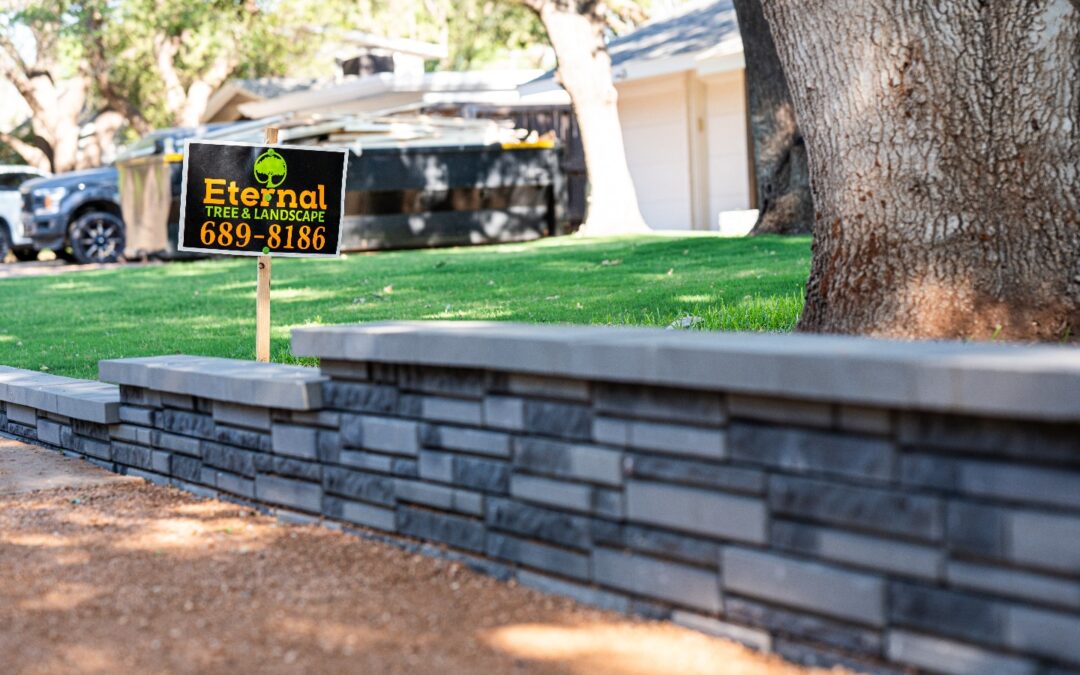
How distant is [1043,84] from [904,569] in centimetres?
268

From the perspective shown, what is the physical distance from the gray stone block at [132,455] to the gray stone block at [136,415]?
0.11m

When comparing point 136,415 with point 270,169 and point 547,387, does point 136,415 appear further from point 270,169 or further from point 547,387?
point 547,387

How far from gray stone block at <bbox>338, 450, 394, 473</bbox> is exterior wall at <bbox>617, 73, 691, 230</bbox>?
18019 millimetres

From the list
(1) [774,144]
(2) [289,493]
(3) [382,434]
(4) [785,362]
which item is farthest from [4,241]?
(4) [785,362]

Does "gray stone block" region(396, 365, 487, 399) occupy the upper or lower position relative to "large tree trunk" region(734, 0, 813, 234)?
lower

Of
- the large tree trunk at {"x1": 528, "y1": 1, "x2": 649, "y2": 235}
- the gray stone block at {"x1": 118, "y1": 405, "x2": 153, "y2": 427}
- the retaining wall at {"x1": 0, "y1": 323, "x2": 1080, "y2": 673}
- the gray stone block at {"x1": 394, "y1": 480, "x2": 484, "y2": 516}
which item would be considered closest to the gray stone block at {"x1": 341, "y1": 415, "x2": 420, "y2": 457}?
the retaining wall at {"x1": 0, "y1": 323, "x2": 1080, "y2": 673}

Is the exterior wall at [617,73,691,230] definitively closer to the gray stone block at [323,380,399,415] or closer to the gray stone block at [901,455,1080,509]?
the gray stone block at [323,380,399,415]

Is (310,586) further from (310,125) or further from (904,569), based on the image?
(310,125)

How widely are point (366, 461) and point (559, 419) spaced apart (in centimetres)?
102

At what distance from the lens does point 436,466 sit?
4.27m

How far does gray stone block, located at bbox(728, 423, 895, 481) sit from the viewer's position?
3.00 meters

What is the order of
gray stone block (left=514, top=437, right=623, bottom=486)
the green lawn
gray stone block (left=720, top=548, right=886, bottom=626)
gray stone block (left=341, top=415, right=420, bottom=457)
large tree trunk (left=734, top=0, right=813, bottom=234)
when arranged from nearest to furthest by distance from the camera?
gray stone block (left=720, top=548, right=886, bottom=626), gray stone block (left=514, top=437, right=623, bottom=486), gray stone block (left=341, top=415, right=420, bottom=457), the green lawn, large tree trunk (left=734, top=0, right=813, bottom=234)

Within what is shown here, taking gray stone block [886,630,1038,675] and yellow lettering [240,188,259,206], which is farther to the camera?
yellow lettering [240,188,259,206]

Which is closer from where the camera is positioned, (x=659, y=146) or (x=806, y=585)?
(x=806, y=585)
